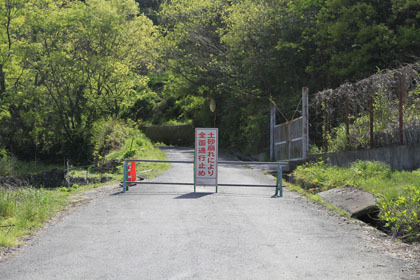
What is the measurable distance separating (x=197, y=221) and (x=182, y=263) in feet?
10.3

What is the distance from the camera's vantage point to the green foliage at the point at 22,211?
29.1ft

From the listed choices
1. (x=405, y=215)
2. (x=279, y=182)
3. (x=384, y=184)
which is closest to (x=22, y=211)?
(x=279, y=182)

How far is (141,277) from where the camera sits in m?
6.06

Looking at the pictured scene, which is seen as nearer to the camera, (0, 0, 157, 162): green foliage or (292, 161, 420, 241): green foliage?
(292, 161, 420, 241): green foliage

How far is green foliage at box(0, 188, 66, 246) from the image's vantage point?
349 inches

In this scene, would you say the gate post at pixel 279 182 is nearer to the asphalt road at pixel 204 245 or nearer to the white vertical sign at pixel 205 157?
the asphalt road at pixel 204 245

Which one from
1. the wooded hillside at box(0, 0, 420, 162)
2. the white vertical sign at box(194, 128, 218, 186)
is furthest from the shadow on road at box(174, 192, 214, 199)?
the wooded hillside at box(0, 0, 420, 162)

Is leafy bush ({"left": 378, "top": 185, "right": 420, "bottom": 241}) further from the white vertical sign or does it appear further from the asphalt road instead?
the white vertical sign

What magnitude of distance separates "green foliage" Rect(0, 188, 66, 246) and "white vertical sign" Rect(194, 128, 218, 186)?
390 centimetres

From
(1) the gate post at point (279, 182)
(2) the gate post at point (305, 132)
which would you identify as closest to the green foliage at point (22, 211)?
(1) the gate post at point (279, 182)

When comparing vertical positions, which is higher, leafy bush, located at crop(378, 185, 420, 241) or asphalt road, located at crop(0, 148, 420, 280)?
leafy bush, located at crop(378, 185, 420, 241)

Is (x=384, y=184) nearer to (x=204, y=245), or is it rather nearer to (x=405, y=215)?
(x=405, y=215)

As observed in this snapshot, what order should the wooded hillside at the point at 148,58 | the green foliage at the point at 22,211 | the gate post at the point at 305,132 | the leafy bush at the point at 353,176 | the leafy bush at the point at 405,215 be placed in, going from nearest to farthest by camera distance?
the leafy bush at the point at 405,215 < the green foliage at the point at 22,211 < the leafy bush at the point at 353,176 < the gate post at the point at 305,132 < the wooded hillside at the point at 148,58

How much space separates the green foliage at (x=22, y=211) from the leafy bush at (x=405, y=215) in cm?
655
